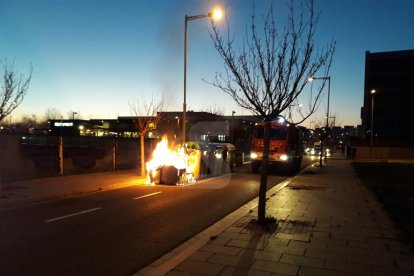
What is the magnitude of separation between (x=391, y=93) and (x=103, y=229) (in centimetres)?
9391

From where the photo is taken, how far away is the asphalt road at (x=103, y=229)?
6.00 m

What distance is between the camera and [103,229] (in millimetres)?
8234

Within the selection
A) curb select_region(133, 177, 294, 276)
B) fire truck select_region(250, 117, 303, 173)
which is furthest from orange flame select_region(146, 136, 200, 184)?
fire truck select_region(250, 117, 303, 173)

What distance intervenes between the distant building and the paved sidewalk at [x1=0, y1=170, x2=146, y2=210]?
261 feet

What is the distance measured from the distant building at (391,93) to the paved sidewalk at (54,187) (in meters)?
79.4

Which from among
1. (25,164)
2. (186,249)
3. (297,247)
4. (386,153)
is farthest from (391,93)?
(186,249)

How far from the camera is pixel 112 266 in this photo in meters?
5.93

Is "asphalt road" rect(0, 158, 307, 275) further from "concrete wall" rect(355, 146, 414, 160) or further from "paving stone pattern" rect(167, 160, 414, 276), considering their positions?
"concrete wall" rect(355, 146, 414, 160)

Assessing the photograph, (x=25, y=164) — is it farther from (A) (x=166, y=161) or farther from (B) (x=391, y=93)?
(B) (x=391, y=93)

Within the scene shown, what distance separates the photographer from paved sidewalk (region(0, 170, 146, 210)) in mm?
11609

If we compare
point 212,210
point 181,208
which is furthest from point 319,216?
point 181,208

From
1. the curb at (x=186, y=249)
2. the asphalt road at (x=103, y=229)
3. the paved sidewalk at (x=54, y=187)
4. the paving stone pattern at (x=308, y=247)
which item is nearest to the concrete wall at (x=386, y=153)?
the paved sidewalk at (x=54, y=187)

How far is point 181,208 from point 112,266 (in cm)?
503

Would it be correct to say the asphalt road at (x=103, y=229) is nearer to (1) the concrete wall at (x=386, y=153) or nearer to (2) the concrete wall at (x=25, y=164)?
(2) the concrete wall at (x=25, y=164)
